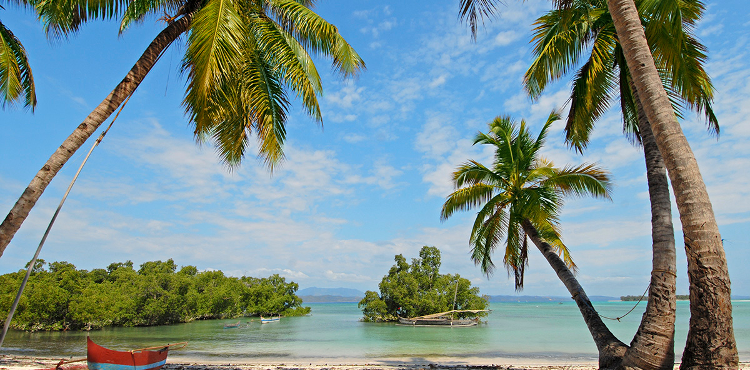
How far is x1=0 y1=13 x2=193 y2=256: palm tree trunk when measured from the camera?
4.86m

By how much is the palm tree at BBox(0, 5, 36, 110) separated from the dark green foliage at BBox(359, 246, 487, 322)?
31.6 meters

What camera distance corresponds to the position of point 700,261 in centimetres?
374

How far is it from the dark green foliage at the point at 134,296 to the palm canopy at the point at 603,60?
34.4 m

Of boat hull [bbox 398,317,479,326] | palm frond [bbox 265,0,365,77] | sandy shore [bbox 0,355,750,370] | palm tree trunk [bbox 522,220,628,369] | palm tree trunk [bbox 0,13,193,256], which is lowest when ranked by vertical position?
boat hull [bbox 398,317,479,326]

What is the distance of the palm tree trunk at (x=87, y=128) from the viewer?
4859 millimetres

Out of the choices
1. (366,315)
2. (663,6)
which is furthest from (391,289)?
(663,6)

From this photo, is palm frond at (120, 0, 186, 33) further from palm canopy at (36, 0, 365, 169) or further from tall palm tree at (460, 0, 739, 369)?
tall palm tree at (460, 0, 739, 369)

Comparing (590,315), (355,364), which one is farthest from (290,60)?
(355,364)

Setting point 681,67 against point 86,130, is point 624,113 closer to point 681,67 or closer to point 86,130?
point 681,67

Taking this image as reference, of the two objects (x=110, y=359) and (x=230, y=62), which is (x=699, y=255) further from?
(x=110, y=359)

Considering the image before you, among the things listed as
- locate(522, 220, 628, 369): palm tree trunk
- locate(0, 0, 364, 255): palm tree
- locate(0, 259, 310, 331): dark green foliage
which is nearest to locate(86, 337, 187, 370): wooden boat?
locate(0, 0, 364, 255): palm tree

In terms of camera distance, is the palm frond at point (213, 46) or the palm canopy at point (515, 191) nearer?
the palm frond at point (213, 46)

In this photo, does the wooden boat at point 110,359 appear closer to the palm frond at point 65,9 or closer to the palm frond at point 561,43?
the palm frond at point 65,9

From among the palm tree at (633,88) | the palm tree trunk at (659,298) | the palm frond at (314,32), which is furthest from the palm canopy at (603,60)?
the palm frond at (314,32)
